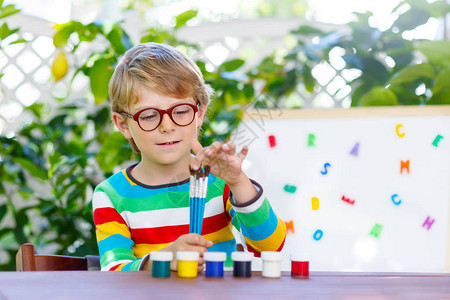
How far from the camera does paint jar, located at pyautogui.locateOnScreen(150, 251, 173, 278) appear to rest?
701 millimetres

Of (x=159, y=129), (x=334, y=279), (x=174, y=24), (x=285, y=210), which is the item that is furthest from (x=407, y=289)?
(x=174, y=24)

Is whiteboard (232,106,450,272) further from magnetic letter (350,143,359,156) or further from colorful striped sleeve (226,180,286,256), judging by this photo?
colorful striped sleeve (226,180,286,256)

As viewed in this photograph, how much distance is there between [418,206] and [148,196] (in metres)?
1.06

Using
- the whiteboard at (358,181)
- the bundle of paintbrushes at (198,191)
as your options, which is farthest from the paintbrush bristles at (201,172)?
the whiteboard at (358,181)

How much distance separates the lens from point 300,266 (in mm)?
771

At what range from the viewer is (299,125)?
193 cm

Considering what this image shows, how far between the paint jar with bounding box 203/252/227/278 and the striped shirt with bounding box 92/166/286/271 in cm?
34

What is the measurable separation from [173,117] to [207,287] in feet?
1.76

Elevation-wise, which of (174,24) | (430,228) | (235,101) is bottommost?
(430,228)

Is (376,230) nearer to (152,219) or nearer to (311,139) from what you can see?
(311,139)

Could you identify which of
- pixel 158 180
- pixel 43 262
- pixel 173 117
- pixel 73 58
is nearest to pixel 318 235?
pixel 158 180

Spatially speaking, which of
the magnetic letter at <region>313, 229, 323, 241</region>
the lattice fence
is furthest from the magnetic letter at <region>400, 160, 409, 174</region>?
the lattice fence

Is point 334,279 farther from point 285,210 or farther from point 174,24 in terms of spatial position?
point 174,24

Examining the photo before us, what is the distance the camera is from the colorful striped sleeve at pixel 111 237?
1016 millimetres
